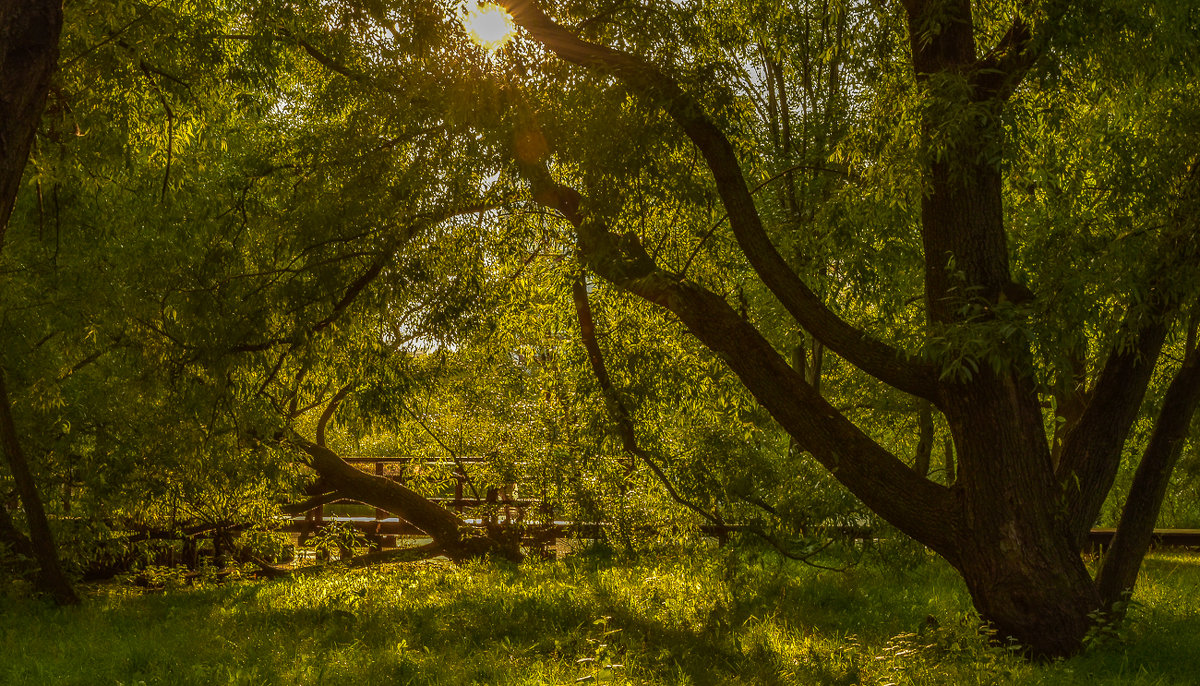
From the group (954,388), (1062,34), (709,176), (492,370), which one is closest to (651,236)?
(709,176)

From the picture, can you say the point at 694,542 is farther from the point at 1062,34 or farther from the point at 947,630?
the point at 1062,34

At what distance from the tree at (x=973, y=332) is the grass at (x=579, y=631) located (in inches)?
31.8

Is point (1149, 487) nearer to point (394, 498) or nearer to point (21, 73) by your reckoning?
point (21, 73)

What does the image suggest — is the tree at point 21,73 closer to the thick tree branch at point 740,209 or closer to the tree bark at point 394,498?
the thick tree branch at point 740,209

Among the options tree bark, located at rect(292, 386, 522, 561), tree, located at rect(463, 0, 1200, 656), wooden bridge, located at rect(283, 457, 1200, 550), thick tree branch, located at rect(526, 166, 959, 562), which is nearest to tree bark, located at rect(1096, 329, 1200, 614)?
tree, located at rect(463, 0, 1200, 656)

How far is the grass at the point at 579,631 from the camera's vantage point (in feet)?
26.6

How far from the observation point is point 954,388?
850 centimetres

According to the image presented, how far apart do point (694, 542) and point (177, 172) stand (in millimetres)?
8449

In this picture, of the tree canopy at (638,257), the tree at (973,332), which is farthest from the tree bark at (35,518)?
the tree at (973,332)

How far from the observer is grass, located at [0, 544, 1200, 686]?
8102 millimetres

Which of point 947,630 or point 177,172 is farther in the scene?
point 177,172

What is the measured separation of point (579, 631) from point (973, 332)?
210 inches

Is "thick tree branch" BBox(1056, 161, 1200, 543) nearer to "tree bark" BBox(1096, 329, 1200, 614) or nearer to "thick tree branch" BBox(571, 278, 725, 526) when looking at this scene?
"tree bark" BBox(1096, 329, 1200, 614)

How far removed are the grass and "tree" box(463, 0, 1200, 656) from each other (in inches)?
31.8
